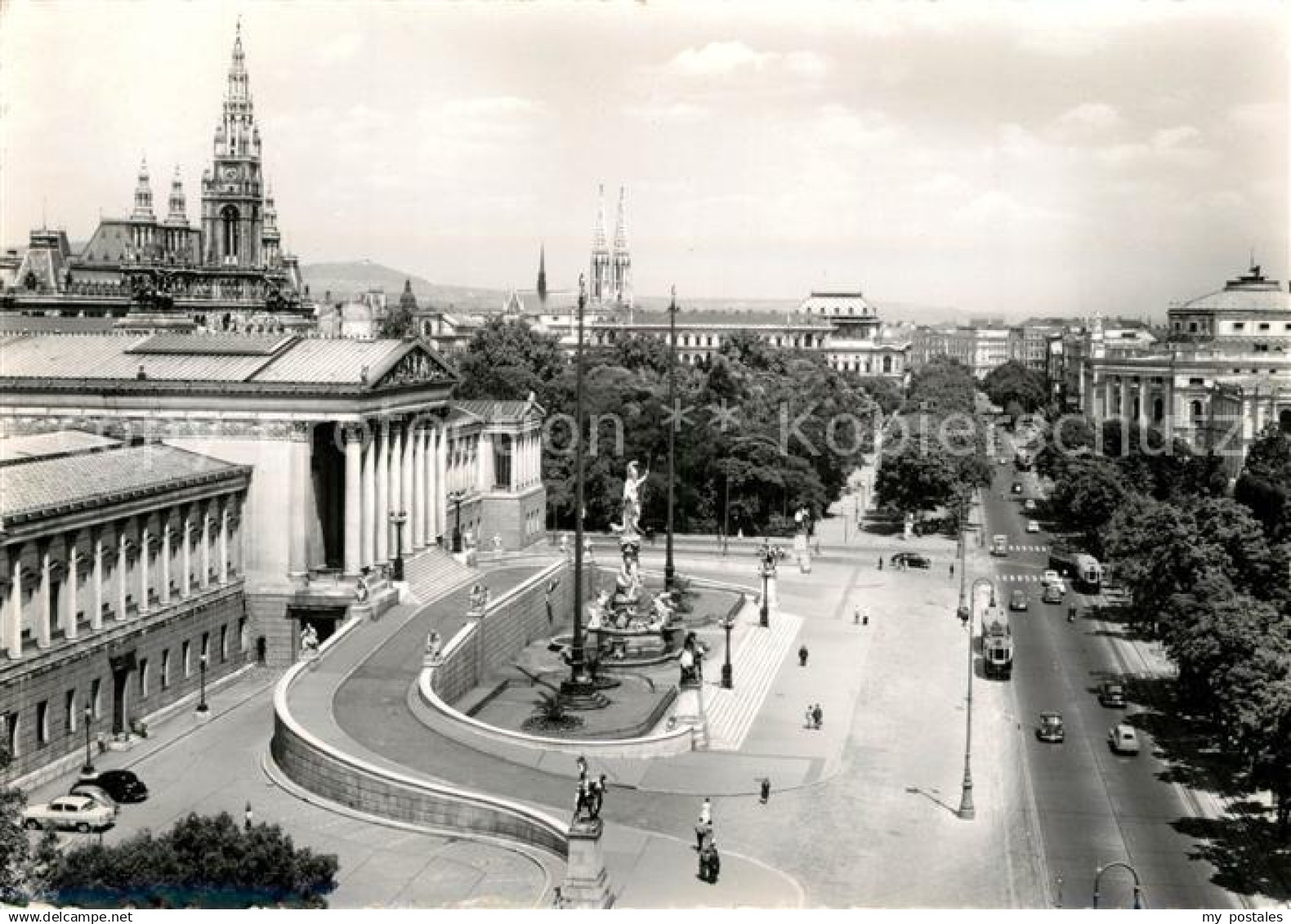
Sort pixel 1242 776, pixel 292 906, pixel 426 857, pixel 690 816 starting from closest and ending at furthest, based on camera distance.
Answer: pixel 292 906 → pixel 426 857 → pixel 690 816 → pixel 1242 776

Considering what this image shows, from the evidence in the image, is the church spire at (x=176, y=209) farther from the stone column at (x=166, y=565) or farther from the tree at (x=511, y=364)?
the stone column at (x=166, y=565)

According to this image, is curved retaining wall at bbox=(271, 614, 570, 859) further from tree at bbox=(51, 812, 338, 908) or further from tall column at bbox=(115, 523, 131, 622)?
tall column at bbox=(115, 523, 131, 622)

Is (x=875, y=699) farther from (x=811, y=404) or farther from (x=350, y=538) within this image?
(x=811, y=404)

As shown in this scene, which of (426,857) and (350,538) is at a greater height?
(350,538)

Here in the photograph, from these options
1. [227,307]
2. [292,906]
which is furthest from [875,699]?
[227,307]

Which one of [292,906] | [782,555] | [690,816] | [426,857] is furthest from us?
[782,555]

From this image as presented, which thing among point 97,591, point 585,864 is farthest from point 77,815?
point 585,864

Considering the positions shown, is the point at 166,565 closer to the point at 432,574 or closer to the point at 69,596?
the point at 69,596

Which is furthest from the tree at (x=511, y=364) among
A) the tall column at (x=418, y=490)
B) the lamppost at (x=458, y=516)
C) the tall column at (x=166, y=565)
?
the tall column at (x=166, y=565)
